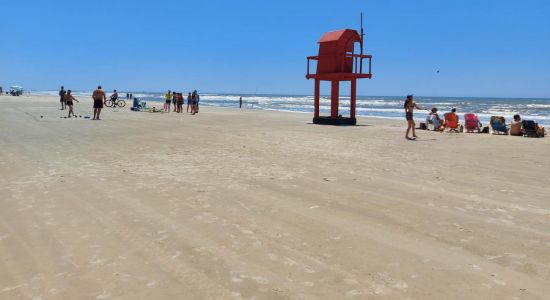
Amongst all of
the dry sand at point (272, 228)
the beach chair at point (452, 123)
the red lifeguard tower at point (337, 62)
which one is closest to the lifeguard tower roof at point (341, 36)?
the red lifeguard tower at point (337, 62)

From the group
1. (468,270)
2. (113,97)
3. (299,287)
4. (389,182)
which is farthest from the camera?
(113,97)

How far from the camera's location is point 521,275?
353 cm

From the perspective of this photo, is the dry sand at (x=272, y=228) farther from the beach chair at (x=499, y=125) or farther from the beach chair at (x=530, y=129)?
the beach chair at (x=499, y=125)

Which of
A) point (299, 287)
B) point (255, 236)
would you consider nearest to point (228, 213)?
point (255, 236)

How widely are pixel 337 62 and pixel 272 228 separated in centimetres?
1649

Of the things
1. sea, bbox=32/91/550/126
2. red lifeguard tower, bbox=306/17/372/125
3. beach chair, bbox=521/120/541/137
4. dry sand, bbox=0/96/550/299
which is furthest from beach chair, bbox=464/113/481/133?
sea, bbox=32/91/550/126

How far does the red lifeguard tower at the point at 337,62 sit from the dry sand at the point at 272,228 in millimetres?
11411

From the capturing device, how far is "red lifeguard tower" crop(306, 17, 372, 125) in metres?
20.0

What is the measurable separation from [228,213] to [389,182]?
9.60ft

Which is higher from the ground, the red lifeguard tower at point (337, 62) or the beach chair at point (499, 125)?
the red lifeguard tower at point (337, 62)

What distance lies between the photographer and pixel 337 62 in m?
20.3

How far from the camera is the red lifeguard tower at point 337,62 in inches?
786

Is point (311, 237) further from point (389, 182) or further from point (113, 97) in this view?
point (113, 97)

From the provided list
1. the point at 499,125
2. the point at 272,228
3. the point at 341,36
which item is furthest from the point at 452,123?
the point at 272,228
